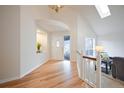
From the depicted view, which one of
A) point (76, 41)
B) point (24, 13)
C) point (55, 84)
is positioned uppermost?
point (24, 13)

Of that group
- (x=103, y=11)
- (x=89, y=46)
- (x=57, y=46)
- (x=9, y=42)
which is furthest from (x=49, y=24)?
(x=9, y=42)

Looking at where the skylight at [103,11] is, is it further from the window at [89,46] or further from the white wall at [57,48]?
the white wall at [57,48]

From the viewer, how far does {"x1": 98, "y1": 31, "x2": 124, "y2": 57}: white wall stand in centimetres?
871

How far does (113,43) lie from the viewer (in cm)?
942

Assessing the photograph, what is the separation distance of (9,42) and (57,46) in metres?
6.61

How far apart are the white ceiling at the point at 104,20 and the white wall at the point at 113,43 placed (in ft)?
1.01

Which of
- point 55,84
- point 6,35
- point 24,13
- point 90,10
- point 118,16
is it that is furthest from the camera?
point 90,10

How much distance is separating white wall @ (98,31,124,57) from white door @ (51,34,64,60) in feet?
9.34
